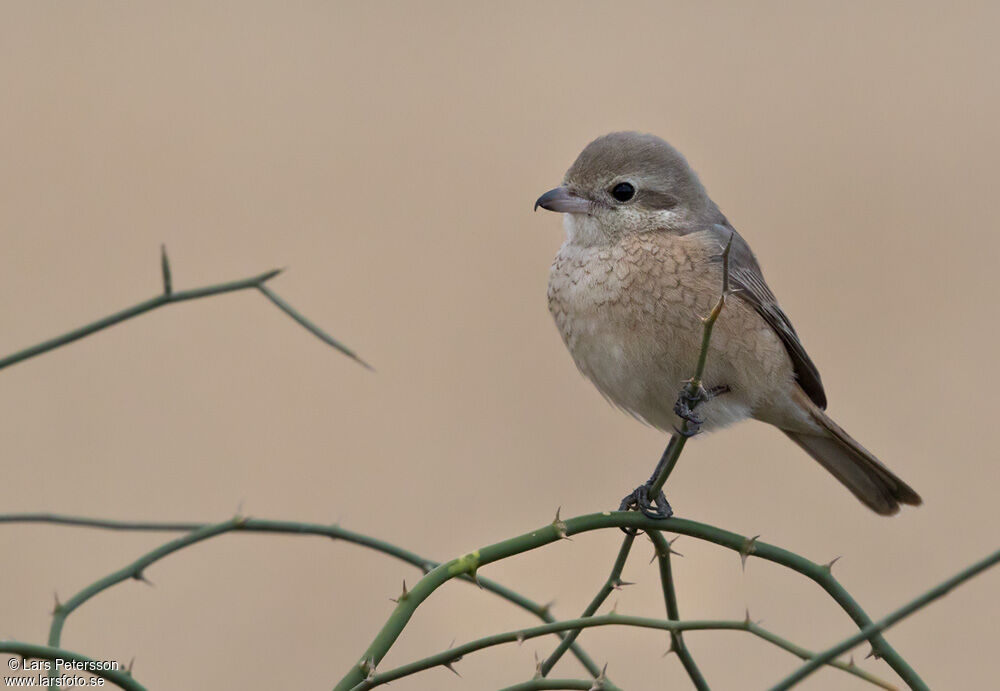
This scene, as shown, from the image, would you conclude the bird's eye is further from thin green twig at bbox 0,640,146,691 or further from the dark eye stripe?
thin green twig at bbox 0,640,146,691

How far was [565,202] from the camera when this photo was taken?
A: 12.5 feet

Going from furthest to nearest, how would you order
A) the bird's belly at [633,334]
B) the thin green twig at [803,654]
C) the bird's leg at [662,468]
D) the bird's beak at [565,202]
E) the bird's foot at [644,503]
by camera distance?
the bird's beak at [565,202], the bird's belly at [633,334], the bird's foot at [644,503], the bird's leg at [662,468], the thin green twig at [803,654]

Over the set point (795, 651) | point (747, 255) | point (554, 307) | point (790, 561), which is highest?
point (747, 255)

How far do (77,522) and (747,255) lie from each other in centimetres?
257

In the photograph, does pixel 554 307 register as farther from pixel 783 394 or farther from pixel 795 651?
pixel 795 651

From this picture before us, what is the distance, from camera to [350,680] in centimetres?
179

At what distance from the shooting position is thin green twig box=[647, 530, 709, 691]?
211cm

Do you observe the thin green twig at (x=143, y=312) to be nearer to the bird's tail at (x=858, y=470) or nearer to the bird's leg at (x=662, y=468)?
the bird's leg at (x=662, y=468)

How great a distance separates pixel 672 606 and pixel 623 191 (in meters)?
1.85

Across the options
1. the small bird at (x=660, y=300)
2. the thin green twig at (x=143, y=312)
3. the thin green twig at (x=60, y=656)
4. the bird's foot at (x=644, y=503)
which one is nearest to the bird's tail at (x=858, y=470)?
the small bird at (x=660, y=300)

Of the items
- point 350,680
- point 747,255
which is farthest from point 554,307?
point 350,680

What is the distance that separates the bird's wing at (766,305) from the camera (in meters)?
3.90

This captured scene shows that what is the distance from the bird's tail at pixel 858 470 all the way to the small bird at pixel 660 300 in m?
0.04

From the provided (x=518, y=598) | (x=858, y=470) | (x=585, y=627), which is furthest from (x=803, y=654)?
(x=858, y=470)
